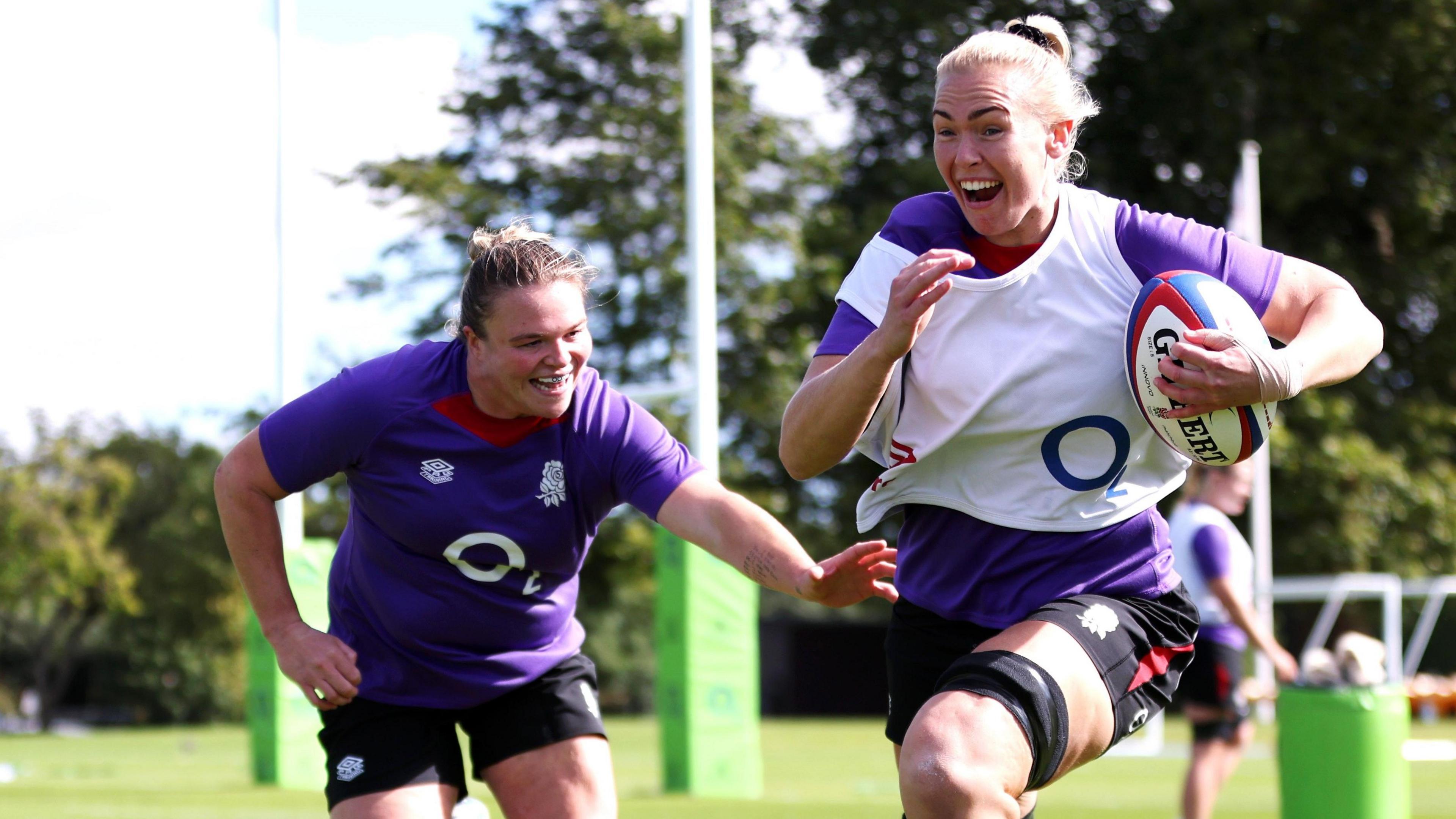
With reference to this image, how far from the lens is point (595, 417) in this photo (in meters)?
3.89

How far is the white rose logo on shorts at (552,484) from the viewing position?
12.5 feet

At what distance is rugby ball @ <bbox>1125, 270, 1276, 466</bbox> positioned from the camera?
301 centimetres

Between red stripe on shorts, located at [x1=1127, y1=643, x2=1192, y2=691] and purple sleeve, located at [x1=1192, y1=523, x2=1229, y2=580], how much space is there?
4075mm

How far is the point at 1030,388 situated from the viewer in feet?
10.3

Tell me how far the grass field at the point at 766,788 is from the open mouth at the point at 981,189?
6.67 m

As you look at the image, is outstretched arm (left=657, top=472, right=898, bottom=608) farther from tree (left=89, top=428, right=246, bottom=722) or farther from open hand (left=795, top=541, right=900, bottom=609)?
tree (left=89, top=428, right=246, bottom=722)

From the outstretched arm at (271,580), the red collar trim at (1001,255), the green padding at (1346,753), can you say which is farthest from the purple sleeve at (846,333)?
the green padding at (1346,753)

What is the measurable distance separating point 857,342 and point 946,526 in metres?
0.44

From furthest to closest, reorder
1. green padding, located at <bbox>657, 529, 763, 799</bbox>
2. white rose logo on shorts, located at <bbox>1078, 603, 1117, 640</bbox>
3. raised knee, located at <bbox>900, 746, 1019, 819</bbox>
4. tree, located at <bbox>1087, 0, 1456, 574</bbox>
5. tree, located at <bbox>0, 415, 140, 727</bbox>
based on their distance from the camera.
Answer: tree, located at <bbox>0, 415, 140, 727</bbox>
tree, located at <bbox>1087, 0, 1456, 574</bbox>
green padding, located at <bbox>657, 529, 763, 799</bbox>
white rose logo on shorts, located at <bbox>1078, 603, 1117, 640</bbox>
raised knee, located at <bbox>900, 746, 1019, 819</bbox>

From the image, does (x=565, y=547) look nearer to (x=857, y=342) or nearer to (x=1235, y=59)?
(x=857, y=342)

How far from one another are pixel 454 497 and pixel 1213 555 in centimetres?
445

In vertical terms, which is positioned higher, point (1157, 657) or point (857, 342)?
point (857, 342)

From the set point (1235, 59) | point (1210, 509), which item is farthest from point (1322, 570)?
point (1210, 509)

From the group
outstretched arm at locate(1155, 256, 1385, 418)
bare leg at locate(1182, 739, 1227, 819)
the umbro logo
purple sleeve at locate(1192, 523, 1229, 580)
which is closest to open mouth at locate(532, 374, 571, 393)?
the umbro logo
